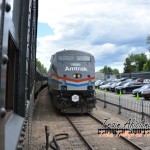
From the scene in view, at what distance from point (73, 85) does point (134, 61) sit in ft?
415

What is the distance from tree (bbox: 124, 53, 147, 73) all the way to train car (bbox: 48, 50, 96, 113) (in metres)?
115

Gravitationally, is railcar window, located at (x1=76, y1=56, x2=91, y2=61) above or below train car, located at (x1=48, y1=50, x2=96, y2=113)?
above

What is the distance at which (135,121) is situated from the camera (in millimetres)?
13164

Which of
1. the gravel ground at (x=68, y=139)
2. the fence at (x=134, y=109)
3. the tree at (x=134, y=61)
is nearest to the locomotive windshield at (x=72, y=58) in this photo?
the fence at (x=134, y=109)

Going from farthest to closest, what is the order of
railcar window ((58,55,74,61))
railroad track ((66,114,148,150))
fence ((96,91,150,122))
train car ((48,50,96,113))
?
railcar window ((58,55,74,61)), train car ((48,50,96,113)), fence ((96,91,150,122)), railroad track ((66,114,148,150))

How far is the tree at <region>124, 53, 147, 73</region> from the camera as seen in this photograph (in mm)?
133375

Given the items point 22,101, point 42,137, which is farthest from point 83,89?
point 22,101

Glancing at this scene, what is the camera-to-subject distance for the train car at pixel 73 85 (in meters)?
16.0

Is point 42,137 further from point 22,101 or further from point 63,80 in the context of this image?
point 22,101

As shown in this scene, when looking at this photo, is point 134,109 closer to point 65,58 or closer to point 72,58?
point 72,58

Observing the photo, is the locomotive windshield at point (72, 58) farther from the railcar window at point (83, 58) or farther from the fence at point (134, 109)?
the fence at point (134, 109)

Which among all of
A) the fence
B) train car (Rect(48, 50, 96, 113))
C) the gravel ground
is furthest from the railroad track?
the fence

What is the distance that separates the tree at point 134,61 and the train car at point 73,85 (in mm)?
115457

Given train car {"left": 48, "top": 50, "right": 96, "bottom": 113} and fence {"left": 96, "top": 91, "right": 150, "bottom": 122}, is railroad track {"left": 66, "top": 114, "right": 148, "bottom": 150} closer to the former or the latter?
train car {"left": 48, "top": 50, "right": 96, "bottom": 113}
